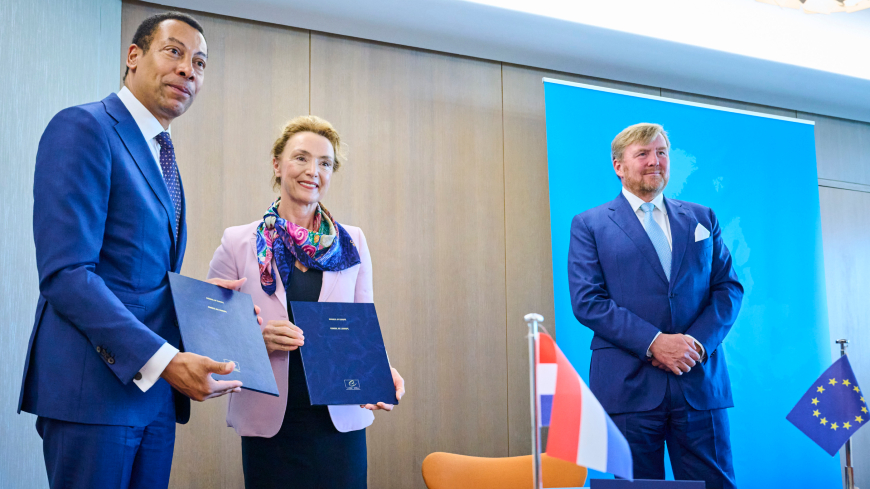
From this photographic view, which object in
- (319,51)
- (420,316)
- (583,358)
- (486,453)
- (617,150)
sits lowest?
(486,453)

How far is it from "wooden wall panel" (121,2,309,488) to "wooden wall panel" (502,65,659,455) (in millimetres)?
1435

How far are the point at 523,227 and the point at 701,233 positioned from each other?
1725 mm

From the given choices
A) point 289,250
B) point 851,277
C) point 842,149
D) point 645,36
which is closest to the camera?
point 289,250

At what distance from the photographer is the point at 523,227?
4453mm

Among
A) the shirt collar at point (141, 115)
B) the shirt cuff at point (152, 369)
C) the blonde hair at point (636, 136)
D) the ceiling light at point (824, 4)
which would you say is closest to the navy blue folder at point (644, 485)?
the shirt cuff at point (152, 369)

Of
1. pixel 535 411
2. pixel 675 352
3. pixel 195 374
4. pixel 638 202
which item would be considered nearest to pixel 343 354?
pixel 195 374

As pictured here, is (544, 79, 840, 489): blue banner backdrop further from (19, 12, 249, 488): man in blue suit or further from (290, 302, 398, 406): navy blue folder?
(19, 12, 249, 488): man in blue suit

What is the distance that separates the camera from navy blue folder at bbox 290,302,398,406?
197cm

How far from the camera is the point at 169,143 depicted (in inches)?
72.9

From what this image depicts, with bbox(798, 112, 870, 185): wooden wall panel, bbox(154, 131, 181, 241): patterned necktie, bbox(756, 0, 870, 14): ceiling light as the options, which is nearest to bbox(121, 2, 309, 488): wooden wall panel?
bbox(154, 131, 181, 241): patterned necktie

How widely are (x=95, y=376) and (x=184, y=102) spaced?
0.78 metres

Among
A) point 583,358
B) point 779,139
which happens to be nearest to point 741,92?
point 779,139

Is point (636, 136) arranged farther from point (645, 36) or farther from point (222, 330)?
point (222, 330)

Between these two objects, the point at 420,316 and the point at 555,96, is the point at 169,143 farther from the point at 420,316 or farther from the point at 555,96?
the point at 555,96
